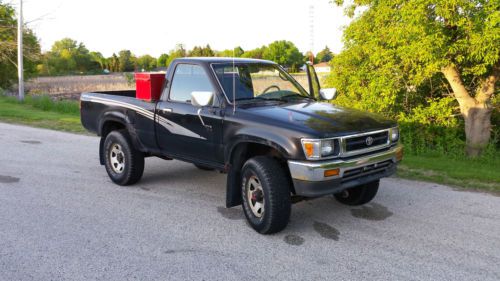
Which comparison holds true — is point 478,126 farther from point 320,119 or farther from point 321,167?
point 321,167

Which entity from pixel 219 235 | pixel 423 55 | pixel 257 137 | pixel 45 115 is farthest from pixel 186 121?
pixel 45 115

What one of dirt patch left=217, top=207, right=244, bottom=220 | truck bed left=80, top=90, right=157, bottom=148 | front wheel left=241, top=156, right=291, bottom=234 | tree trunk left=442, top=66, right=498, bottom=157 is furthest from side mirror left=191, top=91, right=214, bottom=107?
tree trunk left=442, top=66, right=498, bottom=157

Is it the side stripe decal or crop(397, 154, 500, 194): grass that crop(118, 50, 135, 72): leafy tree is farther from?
the side stripe decal

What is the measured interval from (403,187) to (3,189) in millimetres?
5865

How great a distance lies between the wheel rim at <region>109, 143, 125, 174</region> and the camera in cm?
666

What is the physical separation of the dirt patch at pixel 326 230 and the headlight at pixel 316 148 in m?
0.92

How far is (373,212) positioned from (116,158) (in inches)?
152

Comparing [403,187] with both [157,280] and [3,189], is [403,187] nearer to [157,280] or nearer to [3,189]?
[157,280]

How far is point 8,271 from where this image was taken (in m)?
3.80

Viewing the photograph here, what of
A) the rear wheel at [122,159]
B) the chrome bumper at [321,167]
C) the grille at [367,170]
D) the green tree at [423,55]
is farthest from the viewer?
the green tree at [423,55]

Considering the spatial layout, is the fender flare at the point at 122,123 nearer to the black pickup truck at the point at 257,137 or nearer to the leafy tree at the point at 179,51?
the black pickup truck at the point at 257,137

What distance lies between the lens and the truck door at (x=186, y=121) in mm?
5311

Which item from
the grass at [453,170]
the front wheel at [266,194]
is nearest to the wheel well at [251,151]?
the front wheel at [266,194]

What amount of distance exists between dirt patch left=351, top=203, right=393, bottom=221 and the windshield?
1641 millimetres
